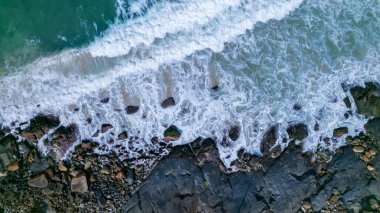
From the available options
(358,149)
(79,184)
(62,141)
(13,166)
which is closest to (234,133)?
(358,149)

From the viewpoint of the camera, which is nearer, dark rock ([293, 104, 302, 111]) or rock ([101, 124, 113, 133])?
rock ([101, 124, 113, 133])

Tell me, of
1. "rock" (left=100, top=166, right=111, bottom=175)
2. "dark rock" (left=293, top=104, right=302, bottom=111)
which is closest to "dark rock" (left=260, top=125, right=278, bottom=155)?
"dark rock" (left=293, top=104, right=302, bottom=111)

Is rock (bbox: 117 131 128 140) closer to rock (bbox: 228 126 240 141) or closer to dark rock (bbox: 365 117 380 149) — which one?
rock (bbox: 228 126 240 141)

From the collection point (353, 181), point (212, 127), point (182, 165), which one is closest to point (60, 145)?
point (182, 165)

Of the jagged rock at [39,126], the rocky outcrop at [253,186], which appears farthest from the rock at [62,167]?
the rocky outcrop at [253,186]

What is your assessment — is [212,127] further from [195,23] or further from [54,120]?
[54,120]

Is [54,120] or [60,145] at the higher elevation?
[54,120]
